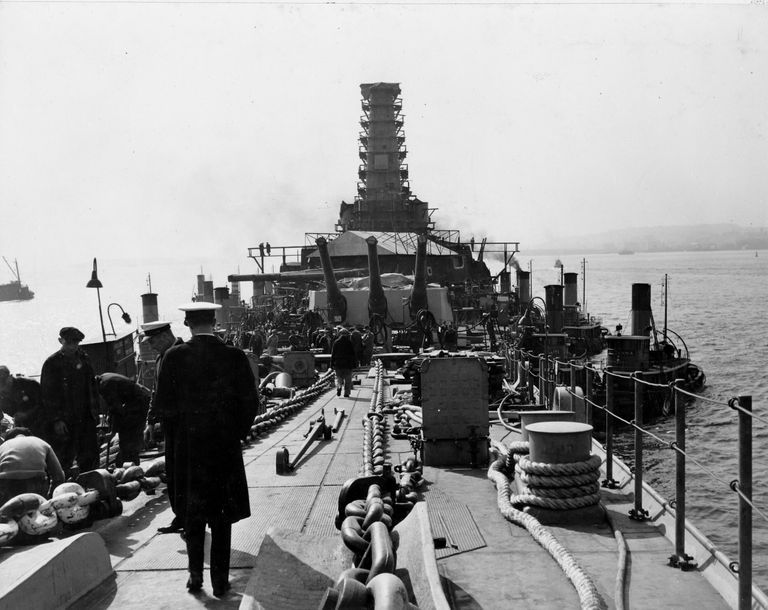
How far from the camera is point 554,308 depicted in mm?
32562

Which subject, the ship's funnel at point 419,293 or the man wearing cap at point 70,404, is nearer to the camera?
the man wearing cap at point 70,404

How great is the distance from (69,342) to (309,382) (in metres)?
11.0

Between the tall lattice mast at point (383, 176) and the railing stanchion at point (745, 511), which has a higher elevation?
the tall lattice mast at point (383, 176)

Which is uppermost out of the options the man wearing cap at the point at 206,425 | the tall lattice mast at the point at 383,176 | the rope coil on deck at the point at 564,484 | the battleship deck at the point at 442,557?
the tall lattice mast at the point at 383,176

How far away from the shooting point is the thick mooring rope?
142 inches

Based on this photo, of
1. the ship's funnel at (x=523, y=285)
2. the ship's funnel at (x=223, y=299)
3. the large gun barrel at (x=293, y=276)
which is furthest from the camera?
the ship's funnel at (x=523, y=285)

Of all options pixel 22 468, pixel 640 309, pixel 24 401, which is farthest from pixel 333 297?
pixel 22 468

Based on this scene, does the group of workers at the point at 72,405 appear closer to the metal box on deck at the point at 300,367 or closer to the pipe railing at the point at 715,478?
the pipe railing at the point at 715,478

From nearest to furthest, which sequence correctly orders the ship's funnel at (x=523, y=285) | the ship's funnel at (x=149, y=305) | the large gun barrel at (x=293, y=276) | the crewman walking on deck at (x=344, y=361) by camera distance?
1. the crewman walking on deck at (x=344, y=361)
2. the ship's funnel at (x=149, y=305)
3. the large gun barrel at (x=293, y=276)
4. the ship's funnel at (x=523, y=285)

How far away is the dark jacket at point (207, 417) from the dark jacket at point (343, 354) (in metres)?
9.10

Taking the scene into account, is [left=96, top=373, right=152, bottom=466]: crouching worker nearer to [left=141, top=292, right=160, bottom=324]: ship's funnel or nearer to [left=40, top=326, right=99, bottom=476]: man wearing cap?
[left=40, top=326, right=99, bottom=476]: man wearing cap

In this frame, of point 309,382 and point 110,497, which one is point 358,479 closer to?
point 110,497

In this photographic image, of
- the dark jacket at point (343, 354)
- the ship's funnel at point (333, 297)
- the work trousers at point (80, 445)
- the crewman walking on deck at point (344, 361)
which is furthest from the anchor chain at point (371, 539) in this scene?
the ship's funnel at point (333, 297)

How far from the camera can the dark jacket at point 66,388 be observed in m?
6.67
